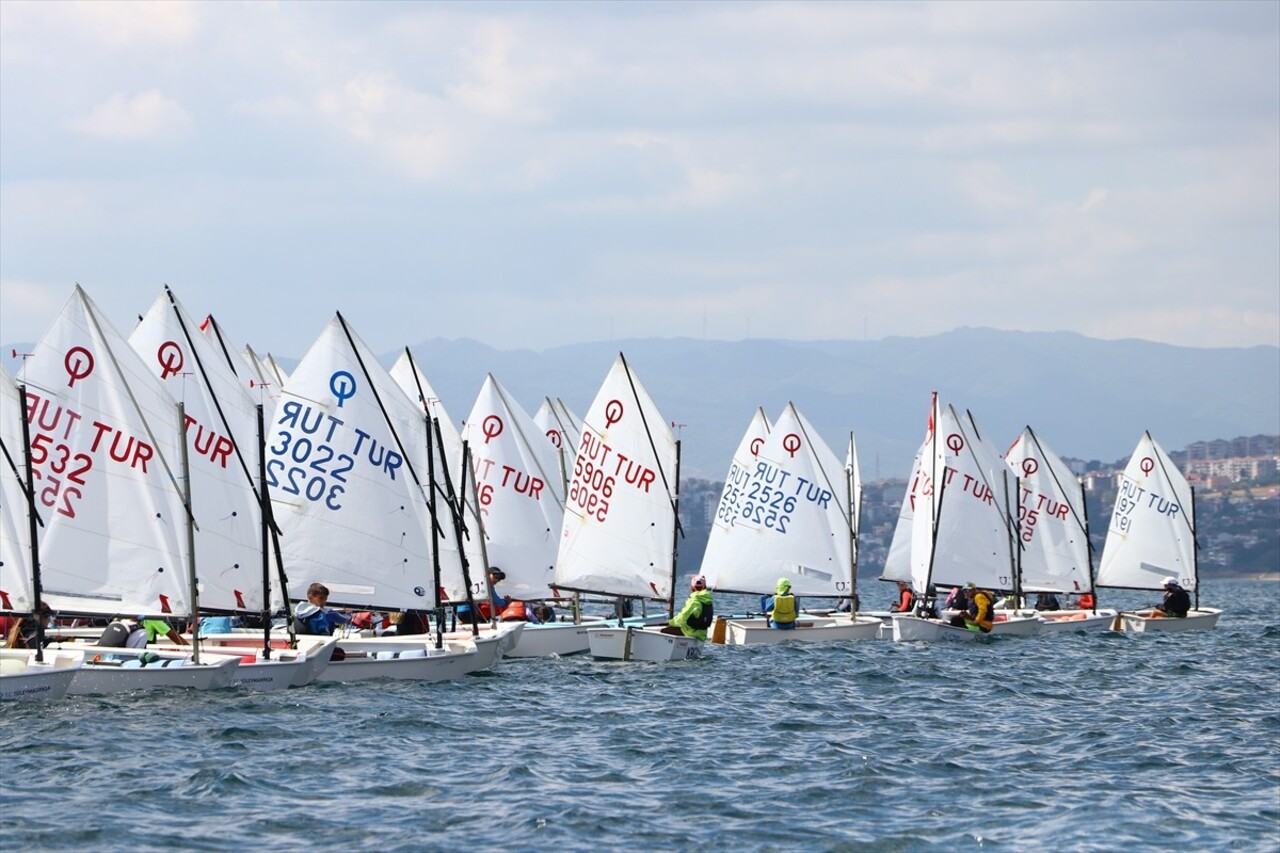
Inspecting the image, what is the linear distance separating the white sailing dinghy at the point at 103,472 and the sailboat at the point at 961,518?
2597 cm

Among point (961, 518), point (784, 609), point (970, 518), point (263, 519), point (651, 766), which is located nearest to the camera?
point (651, 766)

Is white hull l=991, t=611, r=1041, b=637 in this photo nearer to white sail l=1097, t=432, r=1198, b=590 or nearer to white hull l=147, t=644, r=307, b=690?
white sail l=1097, t=432, r=1198, b=590

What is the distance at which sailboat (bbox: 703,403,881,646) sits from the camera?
50812 mm

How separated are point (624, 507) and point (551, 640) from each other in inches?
158

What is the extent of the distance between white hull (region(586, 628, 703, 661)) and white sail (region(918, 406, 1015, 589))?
1552cm

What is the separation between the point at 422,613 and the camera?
36312mm

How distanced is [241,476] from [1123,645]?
2389 centimetres

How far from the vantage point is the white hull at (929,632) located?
154ft

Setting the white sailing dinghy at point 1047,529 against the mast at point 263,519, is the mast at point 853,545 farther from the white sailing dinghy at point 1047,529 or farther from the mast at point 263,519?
the mast at point 263,519

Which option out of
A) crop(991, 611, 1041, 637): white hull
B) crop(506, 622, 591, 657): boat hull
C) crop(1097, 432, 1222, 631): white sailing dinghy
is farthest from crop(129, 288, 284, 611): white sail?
crop(1097, 432, 1222, 631): white sailing dinghy

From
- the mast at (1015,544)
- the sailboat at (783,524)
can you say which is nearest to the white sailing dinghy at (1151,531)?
the mast at (1015,544)

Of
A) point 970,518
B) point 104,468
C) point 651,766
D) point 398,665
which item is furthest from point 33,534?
point 970,518

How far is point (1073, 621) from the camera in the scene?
52.0 meters

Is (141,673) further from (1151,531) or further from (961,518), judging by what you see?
(1151,531)
